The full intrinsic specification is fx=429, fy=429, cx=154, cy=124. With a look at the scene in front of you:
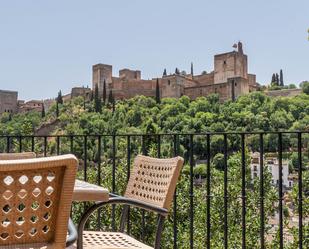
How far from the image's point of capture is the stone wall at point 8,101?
7588cm

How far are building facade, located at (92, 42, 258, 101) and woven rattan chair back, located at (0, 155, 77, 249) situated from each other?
202ft

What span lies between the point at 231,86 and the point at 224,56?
794 cm

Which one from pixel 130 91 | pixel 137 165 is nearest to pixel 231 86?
pixel 130 91

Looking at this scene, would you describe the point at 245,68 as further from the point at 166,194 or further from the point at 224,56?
the point at 166,194

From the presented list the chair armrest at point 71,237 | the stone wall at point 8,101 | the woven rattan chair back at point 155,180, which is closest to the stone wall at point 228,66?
the stone wall at point 8,101

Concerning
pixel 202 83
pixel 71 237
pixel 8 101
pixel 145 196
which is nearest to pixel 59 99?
pixel 8 101

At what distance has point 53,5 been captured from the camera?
→ 40.2ft

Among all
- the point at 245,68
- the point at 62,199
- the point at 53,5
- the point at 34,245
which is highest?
the point at 245,68

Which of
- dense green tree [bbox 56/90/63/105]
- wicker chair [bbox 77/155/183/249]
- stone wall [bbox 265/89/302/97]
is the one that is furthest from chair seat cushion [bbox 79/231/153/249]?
dense green tree [bbox 56/90/63/105]

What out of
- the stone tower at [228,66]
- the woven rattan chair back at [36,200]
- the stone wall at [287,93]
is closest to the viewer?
the woven rattan chair back at [36,200]

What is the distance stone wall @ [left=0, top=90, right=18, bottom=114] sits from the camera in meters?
75.9

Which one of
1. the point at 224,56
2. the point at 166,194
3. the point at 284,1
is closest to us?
the point at 166,194

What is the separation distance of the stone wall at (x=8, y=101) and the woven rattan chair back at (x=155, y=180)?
255 ft

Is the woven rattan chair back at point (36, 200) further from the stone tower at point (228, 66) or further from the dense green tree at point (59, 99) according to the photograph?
the dense green tree at point (59, 99)
